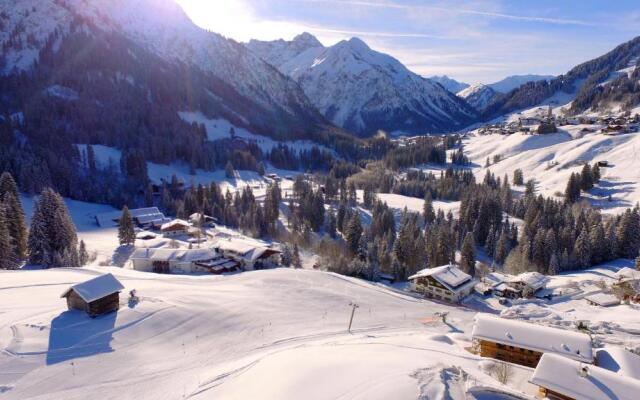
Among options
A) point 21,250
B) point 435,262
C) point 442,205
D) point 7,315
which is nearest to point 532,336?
point 7,315

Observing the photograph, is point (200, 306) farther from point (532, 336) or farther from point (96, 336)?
point (532, 336)

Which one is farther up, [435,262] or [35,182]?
[35,182]

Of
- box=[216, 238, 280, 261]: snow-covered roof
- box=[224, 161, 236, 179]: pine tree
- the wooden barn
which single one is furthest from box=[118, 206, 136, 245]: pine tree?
box=[224, 161, 236, 179]: pine tree

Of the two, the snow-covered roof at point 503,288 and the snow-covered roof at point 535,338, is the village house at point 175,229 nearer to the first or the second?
the snow-covered roof at point 503,288

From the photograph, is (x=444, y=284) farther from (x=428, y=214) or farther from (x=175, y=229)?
(x=428, y=214)

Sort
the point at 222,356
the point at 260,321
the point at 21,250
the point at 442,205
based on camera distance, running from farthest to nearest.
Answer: the point at 442,205 → the point at 21,250 → the point at 260,321 → the point at 222,356

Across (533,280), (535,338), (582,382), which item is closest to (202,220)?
(533,280)

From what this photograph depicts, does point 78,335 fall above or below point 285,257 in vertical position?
above
